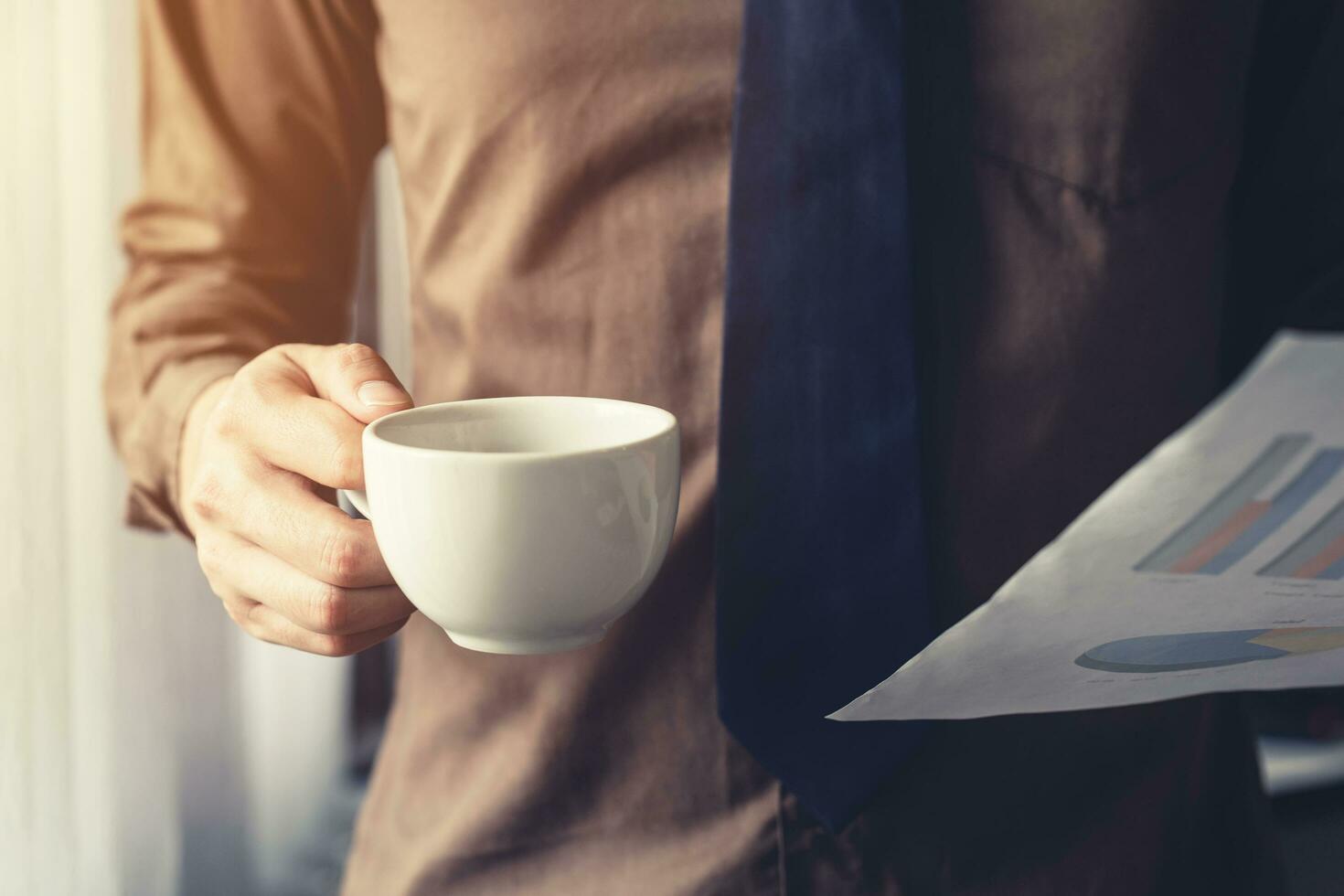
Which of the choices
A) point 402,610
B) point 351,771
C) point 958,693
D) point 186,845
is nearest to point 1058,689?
point 958,693

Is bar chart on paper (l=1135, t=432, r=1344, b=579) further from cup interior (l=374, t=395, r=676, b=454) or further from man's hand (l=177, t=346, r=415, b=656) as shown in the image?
man's hand (l=177, t=346, r=415, b=656)

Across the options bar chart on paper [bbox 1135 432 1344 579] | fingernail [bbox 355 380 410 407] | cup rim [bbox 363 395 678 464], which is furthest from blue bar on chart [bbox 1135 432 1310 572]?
fingernail [bbox 355 380 410 407]

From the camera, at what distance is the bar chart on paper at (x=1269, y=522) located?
289 millimetres

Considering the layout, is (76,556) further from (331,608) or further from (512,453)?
(512,453)

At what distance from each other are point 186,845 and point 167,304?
0.93 meters

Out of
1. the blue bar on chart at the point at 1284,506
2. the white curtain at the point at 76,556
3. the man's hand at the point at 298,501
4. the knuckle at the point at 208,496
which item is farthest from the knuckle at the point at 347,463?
the white curtain at the point at 76,556

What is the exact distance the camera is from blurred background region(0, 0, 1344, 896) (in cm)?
95

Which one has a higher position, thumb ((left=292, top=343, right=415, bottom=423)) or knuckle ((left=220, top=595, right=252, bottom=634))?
thumb ((left=292, top=343, right=415, bottom=423))

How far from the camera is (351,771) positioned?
1.66 metres

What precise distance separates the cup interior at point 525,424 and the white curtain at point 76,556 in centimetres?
72

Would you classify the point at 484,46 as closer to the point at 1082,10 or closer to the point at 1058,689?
the point at 1082,10

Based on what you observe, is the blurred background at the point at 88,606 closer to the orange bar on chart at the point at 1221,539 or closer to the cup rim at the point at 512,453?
the cup rim at the point at 512,453

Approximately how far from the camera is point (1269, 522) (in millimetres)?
309

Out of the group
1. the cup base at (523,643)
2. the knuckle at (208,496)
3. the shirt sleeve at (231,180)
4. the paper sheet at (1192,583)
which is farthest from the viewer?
the shirt sleeve at (231,180)
